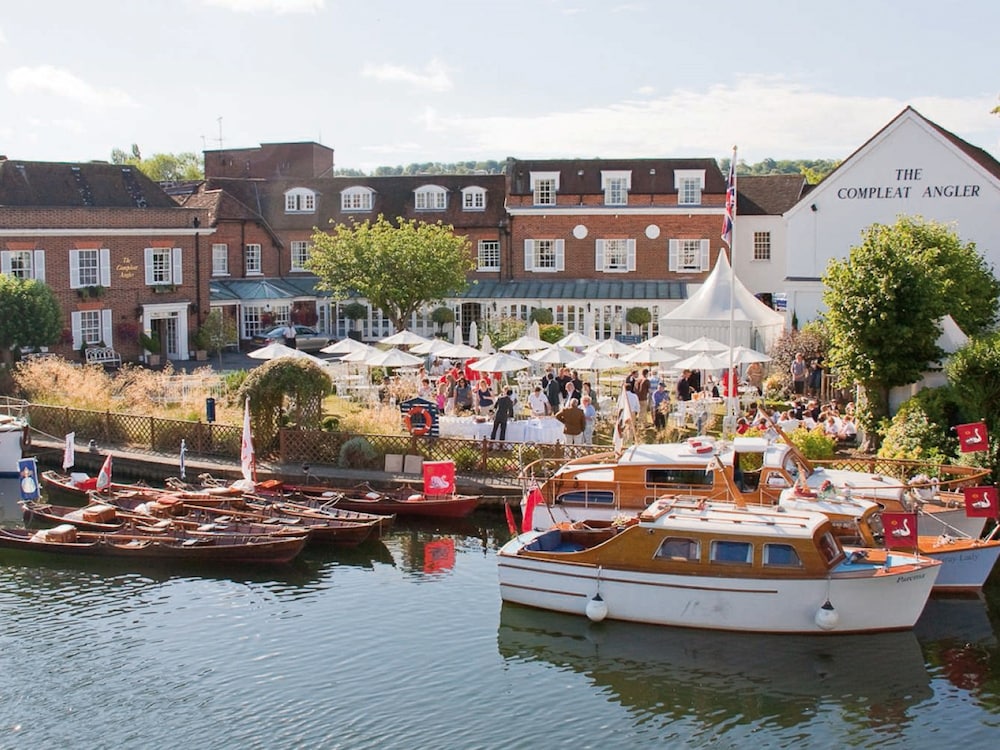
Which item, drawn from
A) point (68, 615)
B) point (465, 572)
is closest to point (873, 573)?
point (465, 572)

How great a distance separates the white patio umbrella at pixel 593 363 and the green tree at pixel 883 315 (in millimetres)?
6252

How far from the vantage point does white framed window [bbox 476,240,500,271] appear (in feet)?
171

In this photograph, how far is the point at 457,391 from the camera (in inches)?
1227

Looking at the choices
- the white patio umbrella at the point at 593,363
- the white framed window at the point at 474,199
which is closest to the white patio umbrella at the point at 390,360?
the white patio umbrella at the point at 593,363

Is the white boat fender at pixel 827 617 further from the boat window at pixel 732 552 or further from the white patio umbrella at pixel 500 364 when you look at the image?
the white patio umbrella at pixel 500 364

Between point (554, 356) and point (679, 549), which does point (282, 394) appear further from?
point (679, 549)

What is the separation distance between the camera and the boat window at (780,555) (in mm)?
18125

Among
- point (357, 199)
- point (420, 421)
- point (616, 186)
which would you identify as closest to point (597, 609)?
point (420, 421)

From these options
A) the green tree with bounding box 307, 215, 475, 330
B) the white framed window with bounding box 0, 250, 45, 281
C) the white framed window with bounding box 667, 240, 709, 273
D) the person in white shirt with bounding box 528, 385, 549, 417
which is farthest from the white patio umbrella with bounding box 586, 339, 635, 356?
the white framed window with bounding box 0, 250, 45, 281

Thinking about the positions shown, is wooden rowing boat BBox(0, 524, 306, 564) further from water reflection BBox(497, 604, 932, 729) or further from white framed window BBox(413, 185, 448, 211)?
white framed window BBox(413, 185, 448, 211)

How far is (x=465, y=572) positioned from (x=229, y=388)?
13.2 m

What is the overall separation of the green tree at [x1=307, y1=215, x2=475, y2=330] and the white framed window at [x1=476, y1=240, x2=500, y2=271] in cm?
617

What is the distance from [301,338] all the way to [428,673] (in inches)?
1300

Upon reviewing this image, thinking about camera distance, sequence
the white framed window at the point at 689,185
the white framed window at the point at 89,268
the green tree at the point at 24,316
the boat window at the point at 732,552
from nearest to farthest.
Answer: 1. the boat window at the point at 732,552
2. the green tree at the point at 24,316
3. the white framed window at the point at 89,268
4. the white framed window at the point at 689,185
